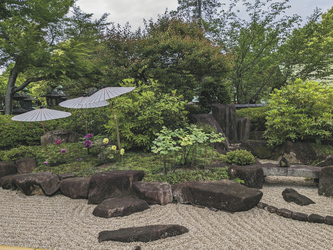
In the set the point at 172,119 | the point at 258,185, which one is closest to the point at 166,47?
the point at 172,119

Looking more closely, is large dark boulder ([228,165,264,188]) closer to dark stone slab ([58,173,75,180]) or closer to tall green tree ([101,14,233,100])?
dark stone slab ([58,173,75,180])

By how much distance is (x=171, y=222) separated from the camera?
2979 millimetres

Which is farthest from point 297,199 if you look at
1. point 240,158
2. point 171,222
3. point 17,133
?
point 17,133

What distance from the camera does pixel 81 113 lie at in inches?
305

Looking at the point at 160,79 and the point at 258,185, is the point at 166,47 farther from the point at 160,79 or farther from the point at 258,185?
the point at 258,185

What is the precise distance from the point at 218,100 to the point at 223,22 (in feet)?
17.1

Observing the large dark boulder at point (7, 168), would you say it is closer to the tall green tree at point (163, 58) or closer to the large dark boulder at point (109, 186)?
the large dark boulder at point (109, 186)

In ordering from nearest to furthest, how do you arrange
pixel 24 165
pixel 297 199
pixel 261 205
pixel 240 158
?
1. pixel 261 205
2. pixel 297 199
3. pixel 240 158
4. pixel 24 165

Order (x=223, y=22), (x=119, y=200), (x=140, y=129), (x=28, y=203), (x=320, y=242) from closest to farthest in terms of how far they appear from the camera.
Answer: (x=320, y=242) → (x=119, y=200) → (x=28, y=203) → (x=140, y=129) → (x=223, y=22)

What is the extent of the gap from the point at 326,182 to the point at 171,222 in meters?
3.38

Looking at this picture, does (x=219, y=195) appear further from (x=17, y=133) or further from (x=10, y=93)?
(x=10, y=93)

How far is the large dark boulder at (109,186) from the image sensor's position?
372 centimetres

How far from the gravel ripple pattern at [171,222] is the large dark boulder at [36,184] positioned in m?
0.19

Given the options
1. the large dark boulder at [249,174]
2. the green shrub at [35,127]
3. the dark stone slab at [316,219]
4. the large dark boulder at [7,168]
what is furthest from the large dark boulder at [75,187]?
the dark stone slab at [316,219]
